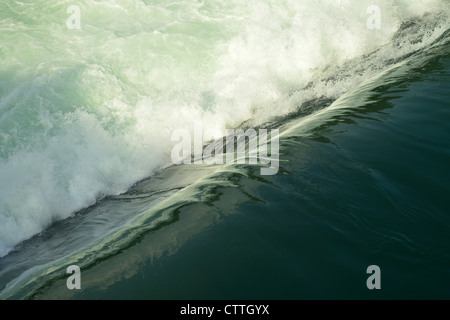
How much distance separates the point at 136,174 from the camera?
19.3 ft

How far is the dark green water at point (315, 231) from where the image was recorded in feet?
6.68

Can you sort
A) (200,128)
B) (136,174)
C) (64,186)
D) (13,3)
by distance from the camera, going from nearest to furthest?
1. (64,186)
2. (136,174)
3. (200,128)
4. (13,3)

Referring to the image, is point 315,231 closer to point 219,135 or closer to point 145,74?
point 219,135

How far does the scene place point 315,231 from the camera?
237cm

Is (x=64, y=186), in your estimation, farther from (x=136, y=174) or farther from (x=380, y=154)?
(x=380, y=154)

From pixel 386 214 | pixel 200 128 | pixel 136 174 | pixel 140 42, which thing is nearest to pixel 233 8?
pixel 140 42

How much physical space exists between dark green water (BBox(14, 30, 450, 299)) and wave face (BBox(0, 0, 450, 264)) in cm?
284

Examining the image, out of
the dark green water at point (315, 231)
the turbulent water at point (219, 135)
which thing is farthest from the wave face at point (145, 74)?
the dark green water at point (315, 231)

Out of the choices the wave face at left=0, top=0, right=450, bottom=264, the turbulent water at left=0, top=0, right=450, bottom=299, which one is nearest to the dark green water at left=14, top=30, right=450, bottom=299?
the turbulent water at left=0, top=0, right=450, bottom=299

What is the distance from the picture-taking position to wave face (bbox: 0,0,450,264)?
Result: 5621mm

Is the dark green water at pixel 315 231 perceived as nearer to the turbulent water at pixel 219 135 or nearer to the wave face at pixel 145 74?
the turbulent water at pixel 219 135

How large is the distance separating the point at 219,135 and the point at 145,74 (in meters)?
2.07

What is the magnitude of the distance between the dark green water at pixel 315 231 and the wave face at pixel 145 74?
2.84 meters
